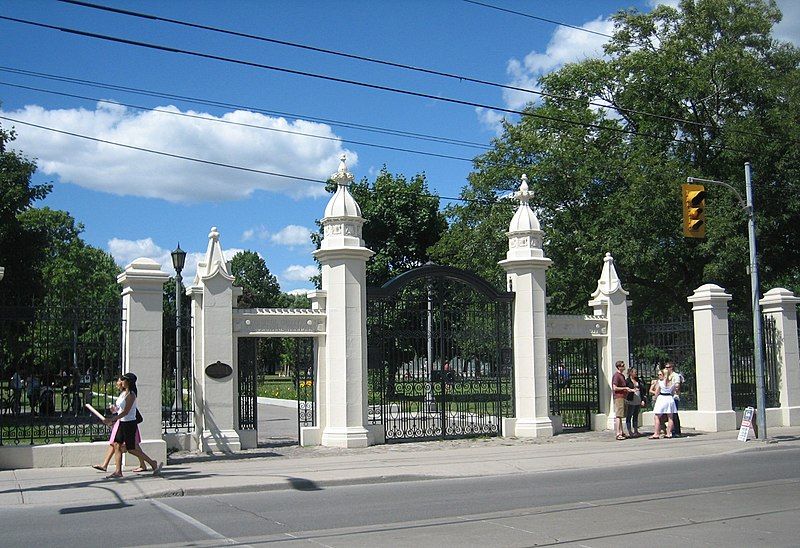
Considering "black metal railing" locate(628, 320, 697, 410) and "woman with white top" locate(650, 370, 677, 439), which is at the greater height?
"black metal railing" locate(628, 320, 697, 410)

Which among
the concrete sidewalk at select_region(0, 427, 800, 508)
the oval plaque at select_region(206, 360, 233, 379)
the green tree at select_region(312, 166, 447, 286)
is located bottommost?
the concrete sidewalk at select_region(0, 427, 800, 508)

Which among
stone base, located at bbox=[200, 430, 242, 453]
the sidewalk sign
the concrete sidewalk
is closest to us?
the concrete sidewalk

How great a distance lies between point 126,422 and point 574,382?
1148 cm

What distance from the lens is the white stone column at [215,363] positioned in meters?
16.4

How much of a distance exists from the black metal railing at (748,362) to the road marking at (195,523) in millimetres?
15905

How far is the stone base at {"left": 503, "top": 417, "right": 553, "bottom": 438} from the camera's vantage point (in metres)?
19.2

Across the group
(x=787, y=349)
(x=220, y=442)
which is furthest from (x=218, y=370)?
(x=787, y=349)

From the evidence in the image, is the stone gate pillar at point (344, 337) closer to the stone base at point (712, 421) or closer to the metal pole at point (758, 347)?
the metal pole at point (758, 347)

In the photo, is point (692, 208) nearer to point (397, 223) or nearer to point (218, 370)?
point (218, 370)

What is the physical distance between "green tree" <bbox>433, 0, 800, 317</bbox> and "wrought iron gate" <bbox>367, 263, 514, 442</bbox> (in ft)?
28.5

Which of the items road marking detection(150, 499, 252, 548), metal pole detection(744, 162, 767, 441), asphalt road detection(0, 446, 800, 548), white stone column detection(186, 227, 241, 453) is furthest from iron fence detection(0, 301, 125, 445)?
metal pole detection(744, 162, 767, 441)

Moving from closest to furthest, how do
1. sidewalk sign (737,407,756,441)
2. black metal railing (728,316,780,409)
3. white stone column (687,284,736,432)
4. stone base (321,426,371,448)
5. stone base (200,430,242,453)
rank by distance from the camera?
stone base (200,430,242,453)
stone base (321,426,371,448)
sidewalk sign (737,407,756,441)
white stone column (687,284,736,432)
black metal railing (728,316,780,409)

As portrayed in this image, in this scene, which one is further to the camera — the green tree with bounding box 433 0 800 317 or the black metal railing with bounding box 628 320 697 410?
the green tree with bounding box 433 0 800 317

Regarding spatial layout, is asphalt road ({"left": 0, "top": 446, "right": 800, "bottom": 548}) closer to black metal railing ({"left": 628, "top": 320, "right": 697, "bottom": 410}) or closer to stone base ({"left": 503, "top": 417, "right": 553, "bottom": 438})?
stone base ({"left": 503, "top": 417, "right": 553, "bottom": 438})
